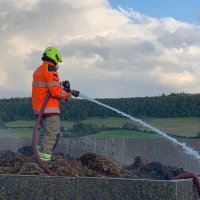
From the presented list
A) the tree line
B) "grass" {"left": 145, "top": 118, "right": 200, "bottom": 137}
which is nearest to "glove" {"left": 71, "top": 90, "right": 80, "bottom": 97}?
"grass" {"left": 145, "top": 118, "right": 200, "bottom": 137}

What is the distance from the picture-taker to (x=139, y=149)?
1441 cm

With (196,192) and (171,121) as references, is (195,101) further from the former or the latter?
(196,192)

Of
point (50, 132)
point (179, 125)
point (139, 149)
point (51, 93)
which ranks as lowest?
point (139, 149)

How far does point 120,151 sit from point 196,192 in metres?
7.16

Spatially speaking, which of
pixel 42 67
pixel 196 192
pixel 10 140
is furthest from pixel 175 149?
pixel 196 192

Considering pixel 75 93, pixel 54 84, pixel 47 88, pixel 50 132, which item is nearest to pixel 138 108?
pixel 75 93

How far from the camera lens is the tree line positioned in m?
18.8

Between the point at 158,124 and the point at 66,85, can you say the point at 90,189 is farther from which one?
the point at 158,124

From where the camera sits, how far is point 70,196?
7152 millimetres

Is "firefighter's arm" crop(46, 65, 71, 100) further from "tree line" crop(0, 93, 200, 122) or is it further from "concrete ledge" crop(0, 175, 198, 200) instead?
"tree line" crop(0, 93, 200, 122)

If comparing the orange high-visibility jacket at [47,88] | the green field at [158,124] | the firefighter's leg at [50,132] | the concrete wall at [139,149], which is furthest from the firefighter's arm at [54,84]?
the green field at [158,124]

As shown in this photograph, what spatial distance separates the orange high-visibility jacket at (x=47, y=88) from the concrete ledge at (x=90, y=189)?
9.83ft

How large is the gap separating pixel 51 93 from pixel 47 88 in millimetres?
217

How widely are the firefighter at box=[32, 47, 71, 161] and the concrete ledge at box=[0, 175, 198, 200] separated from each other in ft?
9.25
